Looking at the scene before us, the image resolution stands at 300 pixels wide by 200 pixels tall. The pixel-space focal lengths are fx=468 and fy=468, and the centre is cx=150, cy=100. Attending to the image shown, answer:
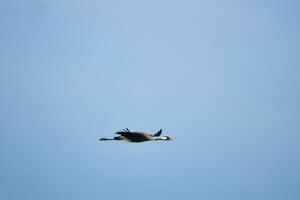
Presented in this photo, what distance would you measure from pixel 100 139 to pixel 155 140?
827cm

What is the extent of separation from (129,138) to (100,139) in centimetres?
372

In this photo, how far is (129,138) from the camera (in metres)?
58.9

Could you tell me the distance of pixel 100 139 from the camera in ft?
195

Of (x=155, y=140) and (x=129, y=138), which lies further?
(x=155, y=140)

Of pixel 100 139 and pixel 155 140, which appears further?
pixel 155 140

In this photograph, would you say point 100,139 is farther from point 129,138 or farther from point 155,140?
point 155,140

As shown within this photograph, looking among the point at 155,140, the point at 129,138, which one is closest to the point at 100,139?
the point at 129,138
